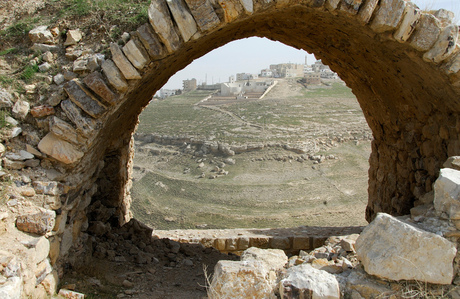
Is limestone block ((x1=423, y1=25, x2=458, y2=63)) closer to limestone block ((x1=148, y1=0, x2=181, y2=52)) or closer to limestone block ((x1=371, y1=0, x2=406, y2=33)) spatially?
limestone block ((x1=371, y1=0, x2=406, y2=33))

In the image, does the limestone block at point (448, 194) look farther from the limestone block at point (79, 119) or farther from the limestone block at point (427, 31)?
the limestone block at point (79, 119)

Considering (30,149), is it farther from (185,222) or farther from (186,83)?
(186,83)

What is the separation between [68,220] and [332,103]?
87.4ft

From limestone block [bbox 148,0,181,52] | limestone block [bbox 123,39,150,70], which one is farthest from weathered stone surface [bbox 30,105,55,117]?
limestone block [bbox 148,0,181,52]

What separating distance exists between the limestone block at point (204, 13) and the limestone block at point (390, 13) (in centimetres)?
140

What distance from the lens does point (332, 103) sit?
28.7 meters

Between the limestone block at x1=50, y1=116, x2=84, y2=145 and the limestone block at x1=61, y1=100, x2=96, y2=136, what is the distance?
0.07 meters

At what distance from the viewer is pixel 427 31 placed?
3953 mm

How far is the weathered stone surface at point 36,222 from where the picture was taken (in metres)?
3.49

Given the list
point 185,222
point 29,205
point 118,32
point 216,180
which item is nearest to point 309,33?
point 118,32

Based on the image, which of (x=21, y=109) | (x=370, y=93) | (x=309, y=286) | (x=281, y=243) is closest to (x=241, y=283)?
(x=309, y=286)

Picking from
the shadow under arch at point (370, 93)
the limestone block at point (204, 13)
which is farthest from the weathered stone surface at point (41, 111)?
the limestone block at point (204, 13)

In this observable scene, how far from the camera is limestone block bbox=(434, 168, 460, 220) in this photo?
3.08m

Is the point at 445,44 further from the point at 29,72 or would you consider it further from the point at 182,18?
the point at 29,72
